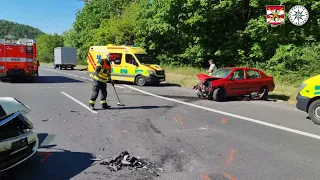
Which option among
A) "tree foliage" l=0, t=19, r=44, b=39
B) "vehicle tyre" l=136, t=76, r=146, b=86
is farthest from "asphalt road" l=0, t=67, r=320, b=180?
"tree foliage" l=0, t=19, r=44, b=39

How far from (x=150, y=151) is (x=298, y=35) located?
19.0m

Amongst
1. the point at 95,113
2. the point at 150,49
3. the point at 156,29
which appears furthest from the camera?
the point at 150,49

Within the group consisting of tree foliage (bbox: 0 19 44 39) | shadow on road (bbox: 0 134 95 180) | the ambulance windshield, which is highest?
tree foliage (bbox: 0 19 44 39)

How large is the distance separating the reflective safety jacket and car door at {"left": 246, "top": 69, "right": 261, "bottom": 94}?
598 cm

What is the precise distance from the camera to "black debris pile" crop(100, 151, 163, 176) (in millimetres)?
4930

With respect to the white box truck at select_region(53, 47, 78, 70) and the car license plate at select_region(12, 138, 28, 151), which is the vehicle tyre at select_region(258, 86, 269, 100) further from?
the white box truck at select_region(53, 47, 78, 70)

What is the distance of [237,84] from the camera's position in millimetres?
13336

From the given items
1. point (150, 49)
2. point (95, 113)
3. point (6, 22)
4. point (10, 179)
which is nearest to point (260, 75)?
point (95, 113)

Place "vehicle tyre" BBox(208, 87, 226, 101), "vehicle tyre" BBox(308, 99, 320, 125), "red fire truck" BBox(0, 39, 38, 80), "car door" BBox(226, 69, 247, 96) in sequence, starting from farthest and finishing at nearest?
"red fire truck" BBox(0, 39, 38, 80) < "car door" BBox(226, 69, 247, 96) < "vehicle tyre" BBox(208, 87, 226, 101) < "vehicle tyre" BBox(308, 99, 320, 125)

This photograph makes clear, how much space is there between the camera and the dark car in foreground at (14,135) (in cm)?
416

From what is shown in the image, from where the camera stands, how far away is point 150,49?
33.5 metres

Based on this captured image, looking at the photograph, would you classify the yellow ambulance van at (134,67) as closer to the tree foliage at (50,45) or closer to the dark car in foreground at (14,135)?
the dark car in foreground at (14,135)

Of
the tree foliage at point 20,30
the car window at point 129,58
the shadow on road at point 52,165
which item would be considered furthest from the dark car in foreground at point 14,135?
the tree foliage at point 20,30

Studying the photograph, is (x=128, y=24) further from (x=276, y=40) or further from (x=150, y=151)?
(x=150, y=151)
